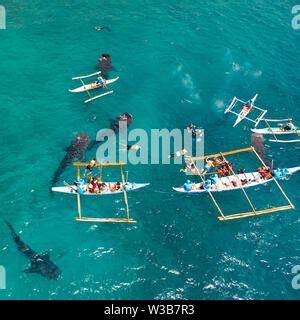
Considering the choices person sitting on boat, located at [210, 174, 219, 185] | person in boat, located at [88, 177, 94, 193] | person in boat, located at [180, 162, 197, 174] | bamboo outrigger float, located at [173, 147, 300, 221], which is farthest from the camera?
person in boat, located at [180, 162, 197, 174]

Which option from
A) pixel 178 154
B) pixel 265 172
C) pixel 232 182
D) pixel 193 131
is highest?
pixel 193 131

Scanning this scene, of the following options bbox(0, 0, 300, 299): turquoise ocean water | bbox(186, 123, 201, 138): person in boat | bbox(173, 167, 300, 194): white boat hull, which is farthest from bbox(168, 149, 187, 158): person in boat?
bbox(173, 167, 300, 194): white boat hull

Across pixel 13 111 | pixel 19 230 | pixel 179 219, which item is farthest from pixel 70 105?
pixel 179 219

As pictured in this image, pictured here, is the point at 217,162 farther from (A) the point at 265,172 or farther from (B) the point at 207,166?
(A) the point at 265,172

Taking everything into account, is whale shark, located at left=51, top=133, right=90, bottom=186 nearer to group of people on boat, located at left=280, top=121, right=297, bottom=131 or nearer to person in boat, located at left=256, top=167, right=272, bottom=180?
person in boat, located at left=256, top=167, right=272, bottom=180

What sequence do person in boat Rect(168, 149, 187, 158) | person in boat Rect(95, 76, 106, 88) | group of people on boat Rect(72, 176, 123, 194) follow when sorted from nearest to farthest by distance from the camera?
group of people on boat Rect(72, 176, 123, 194) → person in boat Rect(168, 149, 187, 158) → person in boat Rect(95, 76, 106, 88)

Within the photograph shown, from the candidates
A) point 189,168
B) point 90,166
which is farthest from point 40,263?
point 189,168

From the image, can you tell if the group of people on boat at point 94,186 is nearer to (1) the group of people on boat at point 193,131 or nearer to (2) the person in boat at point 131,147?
(2) the person in boat at point 131,147

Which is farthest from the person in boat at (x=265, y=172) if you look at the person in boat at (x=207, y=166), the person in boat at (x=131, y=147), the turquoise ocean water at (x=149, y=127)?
the person in boat at (x=131, y=147)
